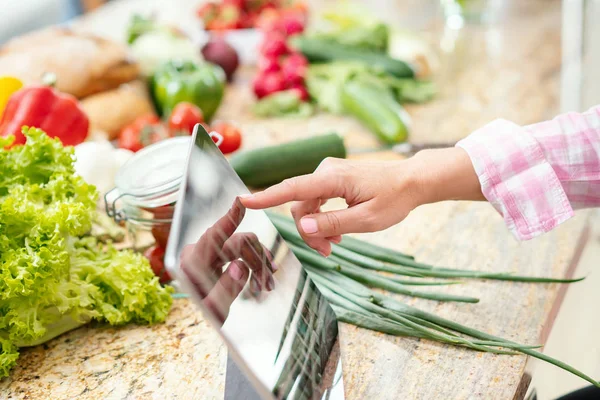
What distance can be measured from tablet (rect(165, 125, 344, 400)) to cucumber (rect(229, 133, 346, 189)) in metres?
0.56

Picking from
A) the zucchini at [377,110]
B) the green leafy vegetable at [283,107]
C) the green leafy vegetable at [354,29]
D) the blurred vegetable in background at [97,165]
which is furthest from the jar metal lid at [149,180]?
the green leafy vegetable at [354,29]

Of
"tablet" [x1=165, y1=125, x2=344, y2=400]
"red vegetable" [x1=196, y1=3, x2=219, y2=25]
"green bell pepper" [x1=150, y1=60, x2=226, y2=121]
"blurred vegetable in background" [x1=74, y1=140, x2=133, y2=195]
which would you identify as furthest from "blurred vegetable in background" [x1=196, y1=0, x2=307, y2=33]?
"tablet" [x1=165, y1=125, x2=344, y2=400]

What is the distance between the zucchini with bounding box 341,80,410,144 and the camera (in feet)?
5.29

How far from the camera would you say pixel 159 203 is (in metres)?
1.01

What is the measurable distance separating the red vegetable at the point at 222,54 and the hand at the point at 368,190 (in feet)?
4.43

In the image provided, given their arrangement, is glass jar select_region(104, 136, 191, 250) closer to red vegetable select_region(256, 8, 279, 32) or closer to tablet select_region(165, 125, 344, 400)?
tablet select_region(165, 125, 344, 400)

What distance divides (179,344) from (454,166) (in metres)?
0.47

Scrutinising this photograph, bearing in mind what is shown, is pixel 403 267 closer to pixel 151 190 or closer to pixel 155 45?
pixel 151 190

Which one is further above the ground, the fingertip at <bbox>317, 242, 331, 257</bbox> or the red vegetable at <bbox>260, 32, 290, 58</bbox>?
the fingertip at <bbox>317, 242, 331, 257</bbox>

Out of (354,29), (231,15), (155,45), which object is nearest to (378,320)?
(155,45)

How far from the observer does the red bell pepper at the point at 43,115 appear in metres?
1.26

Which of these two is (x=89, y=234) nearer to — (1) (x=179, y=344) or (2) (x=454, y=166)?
(1) (x=179, y=344)

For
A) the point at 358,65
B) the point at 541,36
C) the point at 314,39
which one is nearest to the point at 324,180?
the point at 358,65

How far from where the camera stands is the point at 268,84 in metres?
1.98
